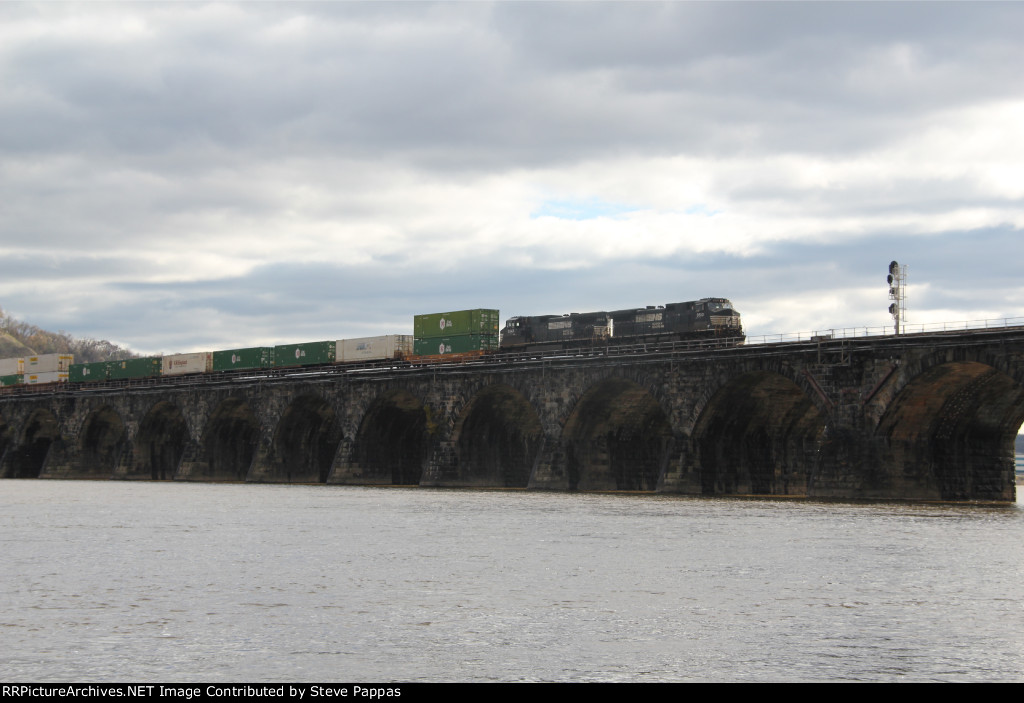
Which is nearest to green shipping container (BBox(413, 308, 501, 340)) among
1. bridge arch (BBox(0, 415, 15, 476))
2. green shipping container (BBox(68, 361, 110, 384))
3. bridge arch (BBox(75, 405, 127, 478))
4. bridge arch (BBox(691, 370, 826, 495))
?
bridge arch (BBox(691, 370, 826, 495))

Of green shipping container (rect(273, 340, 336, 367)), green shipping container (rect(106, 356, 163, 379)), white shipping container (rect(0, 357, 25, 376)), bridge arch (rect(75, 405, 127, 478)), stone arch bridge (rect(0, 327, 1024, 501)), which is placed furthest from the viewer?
white shipping container (rect(0, 357, 25, 376))

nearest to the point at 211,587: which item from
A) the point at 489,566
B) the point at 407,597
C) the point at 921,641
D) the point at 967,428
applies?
the point at 407,597

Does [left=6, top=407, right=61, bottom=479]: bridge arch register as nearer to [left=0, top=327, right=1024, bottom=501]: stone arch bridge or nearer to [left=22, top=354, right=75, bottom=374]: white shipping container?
[left=0, top=327, right=1024, bottom=501]: stone arch bridge

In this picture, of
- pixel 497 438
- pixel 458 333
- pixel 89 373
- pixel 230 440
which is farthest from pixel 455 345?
pixel 89 373

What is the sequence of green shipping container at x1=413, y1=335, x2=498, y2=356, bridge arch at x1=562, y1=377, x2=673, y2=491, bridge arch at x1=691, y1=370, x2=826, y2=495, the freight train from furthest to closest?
green shipping container at x1=413, y1=335, x2=498, y2=356, the freight train, bridge arch at x1=562, y1=377, x2=673, y2=491, bridge arch at x1=691, y1=370, x2=826, y2=495

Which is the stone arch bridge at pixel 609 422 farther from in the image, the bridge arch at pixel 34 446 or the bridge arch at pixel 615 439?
the bridge arch at pixel 34 446

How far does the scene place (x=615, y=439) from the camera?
2297 inches

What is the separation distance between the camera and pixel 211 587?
68.6ft

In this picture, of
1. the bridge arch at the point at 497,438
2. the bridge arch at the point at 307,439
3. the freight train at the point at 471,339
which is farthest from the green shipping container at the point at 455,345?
the bridge arch at the point at 307,439

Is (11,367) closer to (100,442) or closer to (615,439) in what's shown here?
(100,442)

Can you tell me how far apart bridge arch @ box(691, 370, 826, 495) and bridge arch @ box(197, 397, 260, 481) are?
37216mm

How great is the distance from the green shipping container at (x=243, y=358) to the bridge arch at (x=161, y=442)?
4885 mm

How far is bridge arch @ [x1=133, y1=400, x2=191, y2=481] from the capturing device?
83.1 meters

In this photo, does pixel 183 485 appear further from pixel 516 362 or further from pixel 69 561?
pixel 69 561
